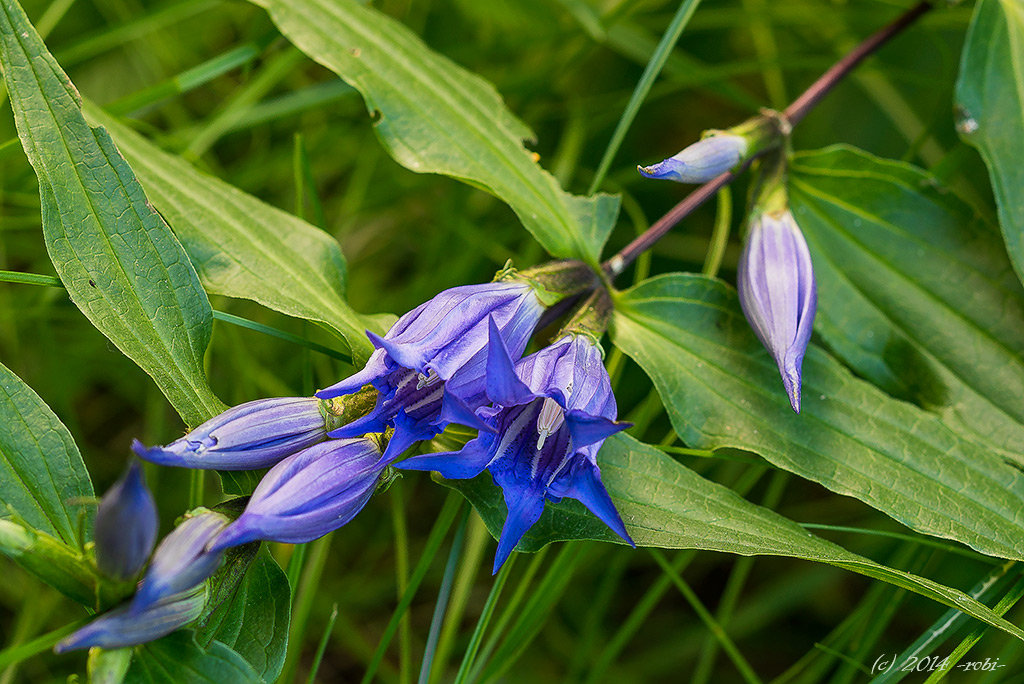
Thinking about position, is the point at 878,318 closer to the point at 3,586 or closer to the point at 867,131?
the point at 867,131

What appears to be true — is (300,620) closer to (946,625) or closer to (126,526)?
(126,526)

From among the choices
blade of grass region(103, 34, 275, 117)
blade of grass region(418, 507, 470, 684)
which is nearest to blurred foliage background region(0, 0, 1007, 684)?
blade of grass region(103, 34, 275, 117)

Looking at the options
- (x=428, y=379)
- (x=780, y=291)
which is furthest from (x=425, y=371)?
(x=780, y=291)

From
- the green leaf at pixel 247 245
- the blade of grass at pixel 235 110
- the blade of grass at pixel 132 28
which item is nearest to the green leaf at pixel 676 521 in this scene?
the green leaf at pixel 247 245

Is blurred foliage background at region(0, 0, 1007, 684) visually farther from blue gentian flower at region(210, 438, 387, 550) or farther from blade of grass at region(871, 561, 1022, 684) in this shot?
blue gentian flower at region(210, 438, 387, 550)

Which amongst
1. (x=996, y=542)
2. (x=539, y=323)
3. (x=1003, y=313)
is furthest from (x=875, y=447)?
(x=539, y=323)

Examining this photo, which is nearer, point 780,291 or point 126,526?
point 126,526
